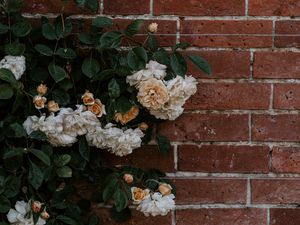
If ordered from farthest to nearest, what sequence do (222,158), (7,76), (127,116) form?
(222,158)
(127,116)
(7,76)

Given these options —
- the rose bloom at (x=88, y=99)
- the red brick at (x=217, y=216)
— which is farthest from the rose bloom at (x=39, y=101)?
the red brick at (x=217, y=216)

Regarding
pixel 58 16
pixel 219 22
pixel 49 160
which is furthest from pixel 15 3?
pixel 219 22

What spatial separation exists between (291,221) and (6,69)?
3.16 ft

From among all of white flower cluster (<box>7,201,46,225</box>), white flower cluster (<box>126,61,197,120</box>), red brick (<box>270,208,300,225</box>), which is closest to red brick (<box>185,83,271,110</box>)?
white flower cluster (<box>126,61,197,120</box>)

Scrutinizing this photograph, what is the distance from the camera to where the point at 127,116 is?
1869 mm

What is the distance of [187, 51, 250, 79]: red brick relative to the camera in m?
1.95

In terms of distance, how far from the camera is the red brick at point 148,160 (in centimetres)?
198

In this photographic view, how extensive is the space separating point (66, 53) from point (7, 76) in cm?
19

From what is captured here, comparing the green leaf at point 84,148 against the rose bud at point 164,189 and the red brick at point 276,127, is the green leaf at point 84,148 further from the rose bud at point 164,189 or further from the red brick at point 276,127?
the red brick at point 276,127

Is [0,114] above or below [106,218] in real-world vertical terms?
above

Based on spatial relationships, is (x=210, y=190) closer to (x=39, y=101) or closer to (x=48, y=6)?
(x=39, y=101)

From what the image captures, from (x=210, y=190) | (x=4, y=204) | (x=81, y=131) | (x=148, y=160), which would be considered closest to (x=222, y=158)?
(x=210, y=190)

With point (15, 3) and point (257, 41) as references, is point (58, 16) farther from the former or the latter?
point (257, 41)

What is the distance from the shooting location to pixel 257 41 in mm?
1947
